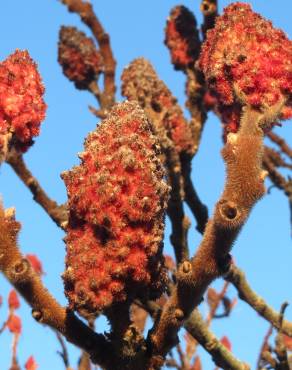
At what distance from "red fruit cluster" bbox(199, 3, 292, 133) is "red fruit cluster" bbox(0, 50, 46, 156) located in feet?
2.20

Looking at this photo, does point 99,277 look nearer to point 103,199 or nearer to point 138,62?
point 103,199

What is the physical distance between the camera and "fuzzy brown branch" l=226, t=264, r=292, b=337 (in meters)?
4.30

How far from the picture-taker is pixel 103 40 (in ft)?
17.5

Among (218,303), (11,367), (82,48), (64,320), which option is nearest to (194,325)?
(64,320)

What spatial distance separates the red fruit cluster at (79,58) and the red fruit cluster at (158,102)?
61cm

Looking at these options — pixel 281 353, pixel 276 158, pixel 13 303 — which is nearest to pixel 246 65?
pixel 281 353

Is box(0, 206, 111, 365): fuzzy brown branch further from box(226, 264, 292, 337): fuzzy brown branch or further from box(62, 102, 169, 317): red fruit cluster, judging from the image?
box(226, 264, 292, 337): fuzzy brown branch

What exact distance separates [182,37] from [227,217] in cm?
304

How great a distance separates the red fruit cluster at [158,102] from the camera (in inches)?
177

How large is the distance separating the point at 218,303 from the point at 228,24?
20.2 ft

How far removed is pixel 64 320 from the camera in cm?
225

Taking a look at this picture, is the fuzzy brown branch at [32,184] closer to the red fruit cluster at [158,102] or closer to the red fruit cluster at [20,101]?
the red fruit cluster at [158,102]

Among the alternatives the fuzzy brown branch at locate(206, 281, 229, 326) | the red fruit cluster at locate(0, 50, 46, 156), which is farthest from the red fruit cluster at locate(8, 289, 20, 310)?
the red fruit cluster at locate(0, 50, 46, 156)

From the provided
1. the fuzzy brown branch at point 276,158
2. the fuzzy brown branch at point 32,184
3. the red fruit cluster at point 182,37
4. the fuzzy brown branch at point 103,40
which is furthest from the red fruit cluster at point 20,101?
the fuzzy brown branch at point 276,158
